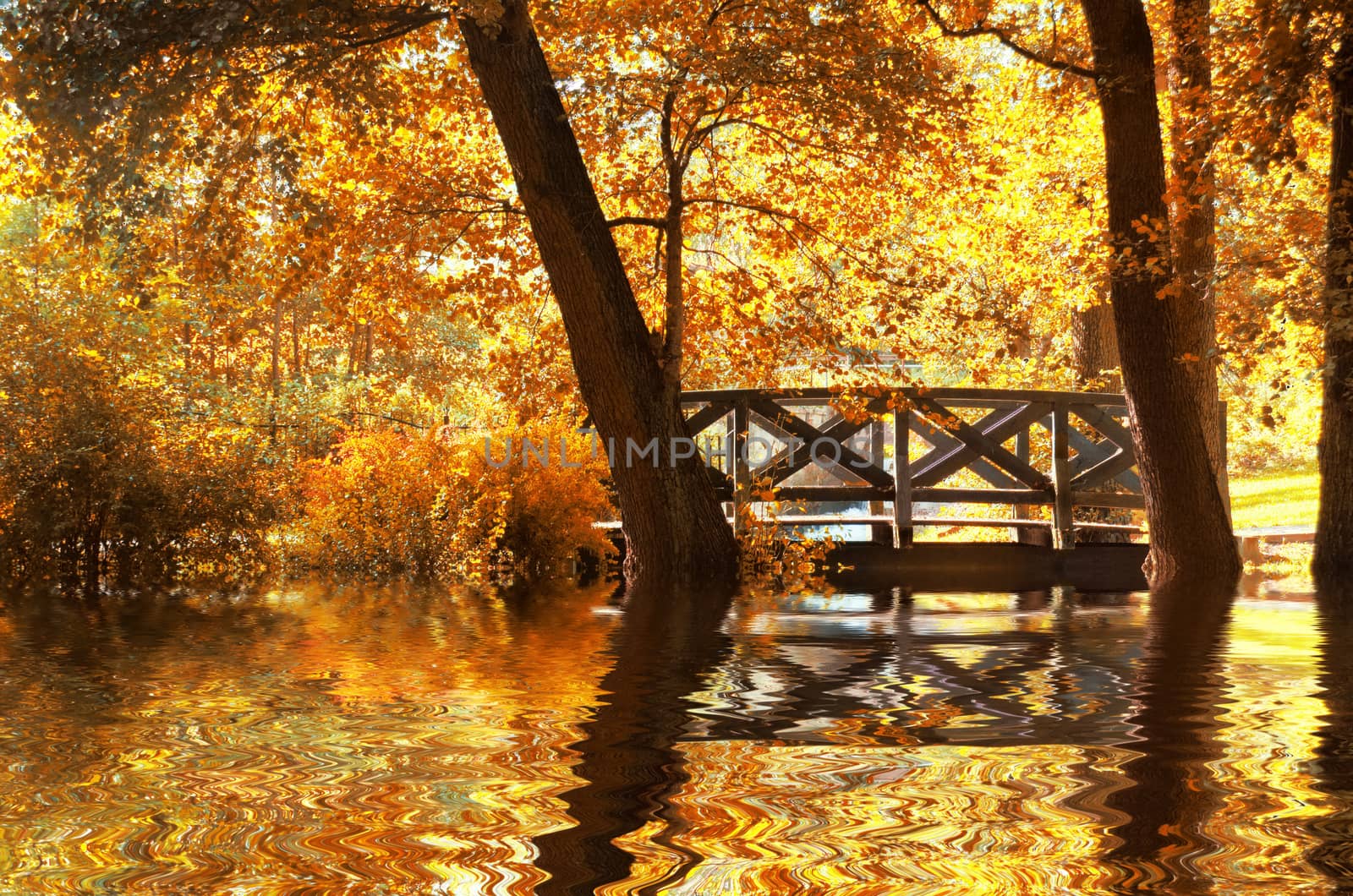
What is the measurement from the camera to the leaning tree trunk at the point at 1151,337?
8.62 meters

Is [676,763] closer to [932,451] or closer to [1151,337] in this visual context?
[1151,337]

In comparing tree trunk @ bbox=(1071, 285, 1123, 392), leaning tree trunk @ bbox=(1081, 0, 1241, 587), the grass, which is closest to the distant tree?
leaning tree trunk @ bbox=(1081, 0, 1241, 587)

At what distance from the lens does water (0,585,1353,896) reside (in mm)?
2375

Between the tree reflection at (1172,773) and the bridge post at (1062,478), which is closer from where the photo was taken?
the tree reflection at (1172,773)

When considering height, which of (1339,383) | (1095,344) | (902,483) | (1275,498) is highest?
(1095,344)

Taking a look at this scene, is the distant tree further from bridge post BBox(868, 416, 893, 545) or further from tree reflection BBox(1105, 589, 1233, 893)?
tree reflection BBox(1105, 589, 1233, 893)

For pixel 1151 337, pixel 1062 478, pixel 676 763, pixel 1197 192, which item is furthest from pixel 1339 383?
pixel 676 763

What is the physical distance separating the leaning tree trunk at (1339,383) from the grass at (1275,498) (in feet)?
36.3

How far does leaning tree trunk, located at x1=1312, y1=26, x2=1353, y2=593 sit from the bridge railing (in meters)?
2.26

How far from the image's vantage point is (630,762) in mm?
3326

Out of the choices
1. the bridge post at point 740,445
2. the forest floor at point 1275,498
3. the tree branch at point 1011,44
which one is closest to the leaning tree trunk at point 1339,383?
the tree branch at point 1011,44

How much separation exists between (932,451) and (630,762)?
7.86 metres

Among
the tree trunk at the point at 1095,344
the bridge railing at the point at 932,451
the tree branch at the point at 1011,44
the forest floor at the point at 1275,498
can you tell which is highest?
the tree branch at the point at 1011,44

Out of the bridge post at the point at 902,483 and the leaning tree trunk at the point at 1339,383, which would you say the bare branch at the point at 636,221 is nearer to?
the bridge post at the point at 902,483
